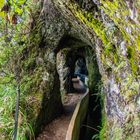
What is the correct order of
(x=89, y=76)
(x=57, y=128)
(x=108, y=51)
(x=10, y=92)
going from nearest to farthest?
(x=108, y=51) < (x=10, y=92) < (x=57, y=128) < (x=89, y=76)

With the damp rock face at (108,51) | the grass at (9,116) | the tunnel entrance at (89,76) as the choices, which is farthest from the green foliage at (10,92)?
the tunnel entrance at (89,76)

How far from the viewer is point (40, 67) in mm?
9703

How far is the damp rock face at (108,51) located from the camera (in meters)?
4.20

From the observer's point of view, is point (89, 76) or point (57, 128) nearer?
point (57, 128)

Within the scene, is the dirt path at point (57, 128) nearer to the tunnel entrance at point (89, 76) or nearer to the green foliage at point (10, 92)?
the green foliage at point (10, 92)

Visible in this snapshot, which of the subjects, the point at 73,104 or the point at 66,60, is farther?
the point at 66,60

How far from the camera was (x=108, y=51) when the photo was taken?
6492 mm

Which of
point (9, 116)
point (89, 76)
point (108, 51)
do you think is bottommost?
point (9, 116)

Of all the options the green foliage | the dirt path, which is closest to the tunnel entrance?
the dirt path

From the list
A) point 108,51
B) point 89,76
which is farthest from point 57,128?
point 89,76

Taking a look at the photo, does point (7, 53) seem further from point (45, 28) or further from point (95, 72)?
point (95, 72)

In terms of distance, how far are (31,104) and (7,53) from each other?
1790 millimetres

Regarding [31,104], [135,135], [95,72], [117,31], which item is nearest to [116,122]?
[135,135]

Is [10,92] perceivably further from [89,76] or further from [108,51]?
[89,76]
